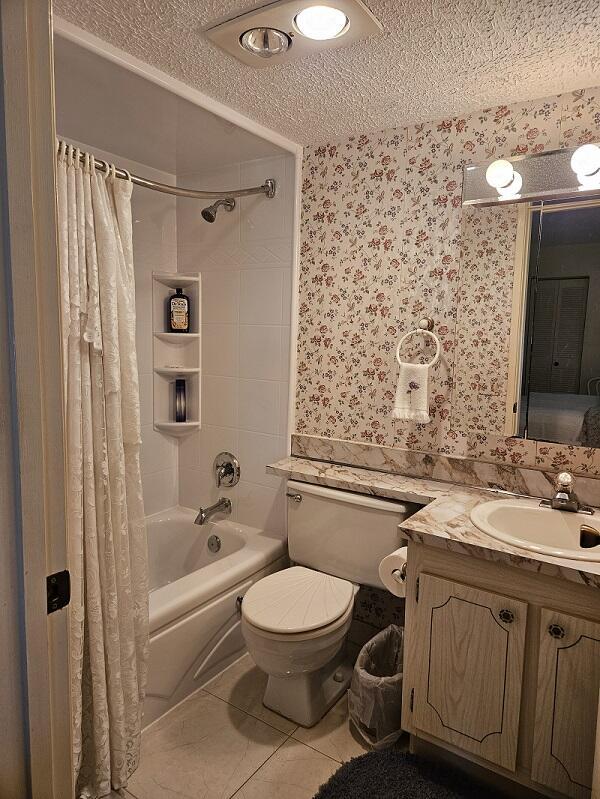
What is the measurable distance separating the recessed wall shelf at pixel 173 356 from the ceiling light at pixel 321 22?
141 centimetres

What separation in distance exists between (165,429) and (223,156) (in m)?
1.37

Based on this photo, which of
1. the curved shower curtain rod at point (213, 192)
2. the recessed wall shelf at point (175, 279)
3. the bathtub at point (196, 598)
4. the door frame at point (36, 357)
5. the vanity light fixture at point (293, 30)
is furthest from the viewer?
the recessed wall shelf at point (175, 279)

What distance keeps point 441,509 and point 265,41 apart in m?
1.50

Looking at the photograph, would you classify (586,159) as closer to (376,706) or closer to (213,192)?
(213,192)

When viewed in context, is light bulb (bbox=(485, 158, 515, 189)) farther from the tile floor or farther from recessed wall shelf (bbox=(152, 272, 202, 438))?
the tile floor

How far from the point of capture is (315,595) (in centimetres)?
196

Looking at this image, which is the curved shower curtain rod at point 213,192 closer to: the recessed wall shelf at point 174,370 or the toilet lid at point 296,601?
the recessed wall shelf at point 174,370

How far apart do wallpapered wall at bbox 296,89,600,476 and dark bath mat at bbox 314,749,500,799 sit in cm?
105

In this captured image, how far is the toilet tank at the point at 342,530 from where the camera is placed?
6.63ft

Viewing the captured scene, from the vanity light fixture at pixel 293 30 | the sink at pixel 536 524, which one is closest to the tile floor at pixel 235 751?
the sink at pixel 536 524

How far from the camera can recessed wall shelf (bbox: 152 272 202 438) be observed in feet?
8.88

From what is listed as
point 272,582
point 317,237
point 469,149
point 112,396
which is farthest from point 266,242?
point 272,582

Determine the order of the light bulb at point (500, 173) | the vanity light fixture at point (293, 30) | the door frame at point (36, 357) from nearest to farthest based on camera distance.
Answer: the door frame at point (36, 357), the vanity light fixture at point (293, 30), the light bulb at point (500, 173)

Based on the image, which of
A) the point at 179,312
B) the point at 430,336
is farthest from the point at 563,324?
the point at 179,312
